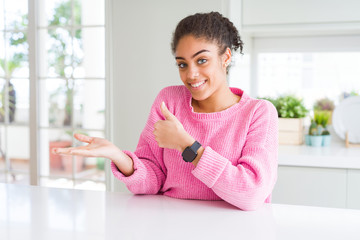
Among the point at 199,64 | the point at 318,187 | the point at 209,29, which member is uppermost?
the point at 209,29

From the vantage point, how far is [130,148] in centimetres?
268

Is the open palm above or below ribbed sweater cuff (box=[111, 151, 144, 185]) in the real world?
above

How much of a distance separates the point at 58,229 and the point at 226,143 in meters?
0.57

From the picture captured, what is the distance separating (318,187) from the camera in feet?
7.24

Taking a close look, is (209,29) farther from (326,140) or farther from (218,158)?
(326,140)

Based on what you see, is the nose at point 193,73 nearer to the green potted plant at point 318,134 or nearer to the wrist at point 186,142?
Result: the wrist at point 186,142

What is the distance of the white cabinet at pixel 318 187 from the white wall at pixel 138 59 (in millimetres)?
919

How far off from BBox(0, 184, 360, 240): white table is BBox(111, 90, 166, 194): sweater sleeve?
0.14 feet

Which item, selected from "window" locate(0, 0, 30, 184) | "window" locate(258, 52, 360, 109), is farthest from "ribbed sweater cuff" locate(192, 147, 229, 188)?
"window" locate(0, 0, 30, 184)

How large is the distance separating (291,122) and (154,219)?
1.71 metres

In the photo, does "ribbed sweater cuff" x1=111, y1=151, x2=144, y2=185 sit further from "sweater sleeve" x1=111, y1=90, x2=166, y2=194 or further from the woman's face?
the woman's face

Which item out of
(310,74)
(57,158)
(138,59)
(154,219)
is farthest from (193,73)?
(57,158)

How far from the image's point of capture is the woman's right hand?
1.18m

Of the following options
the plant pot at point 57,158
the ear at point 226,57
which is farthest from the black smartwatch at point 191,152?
the plant pot at point 57,158
